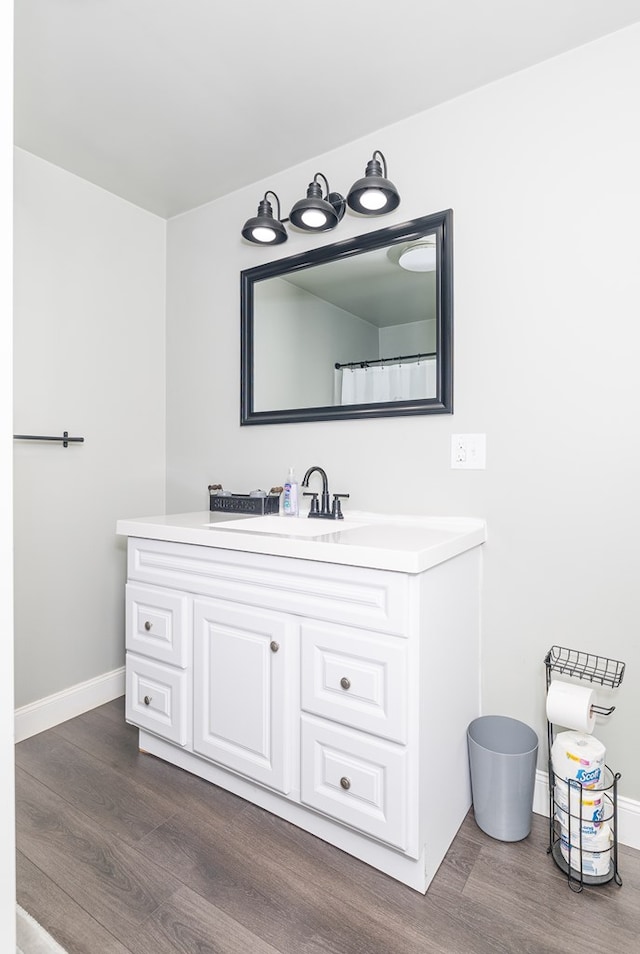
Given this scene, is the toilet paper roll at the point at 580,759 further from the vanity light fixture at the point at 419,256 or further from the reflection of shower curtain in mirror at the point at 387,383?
the vanity light fixture at the point at 419,256

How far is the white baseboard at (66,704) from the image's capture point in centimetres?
215

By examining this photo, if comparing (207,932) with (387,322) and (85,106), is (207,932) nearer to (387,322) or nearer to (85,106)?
(387,322)

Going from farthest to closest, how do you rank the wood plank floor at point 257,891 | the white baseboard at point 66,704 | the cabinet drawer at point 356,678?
the white baseboard at point 66,704 < the cabinet drawer at point 356,678 < the wood plank floor at point 257,891

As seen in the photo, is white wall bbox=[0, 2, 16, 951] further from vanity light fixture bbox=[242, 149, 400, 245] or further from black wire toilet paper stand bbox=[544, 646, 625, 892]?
black wire toilet paper stand bbox=[544, 646, 625, 892]

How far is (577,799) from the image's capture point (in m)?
1.42

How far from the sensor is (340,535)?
1670mm

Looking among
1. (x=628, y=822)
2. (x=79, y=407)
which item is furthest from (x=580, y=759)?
(x=79, y=407)

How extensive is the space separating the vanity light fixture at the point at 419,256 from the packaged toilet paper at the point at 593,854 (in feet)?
6.04

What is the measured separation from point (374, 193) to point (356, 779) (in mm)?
1888

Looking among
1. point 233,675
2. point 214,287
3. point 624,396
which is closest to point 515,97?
point 624,396

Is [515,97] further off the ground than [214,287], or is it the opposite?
[515,97]

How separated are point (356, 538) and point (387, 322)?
0.91 meters

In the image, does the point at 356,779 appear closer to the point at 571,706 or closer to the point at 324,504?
the point at 571,706

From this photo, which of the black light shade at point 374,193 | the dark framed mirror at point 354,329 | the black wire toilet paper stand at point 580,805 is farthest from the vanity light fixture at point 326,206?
the black wire toilet paper stand at point 580,805
